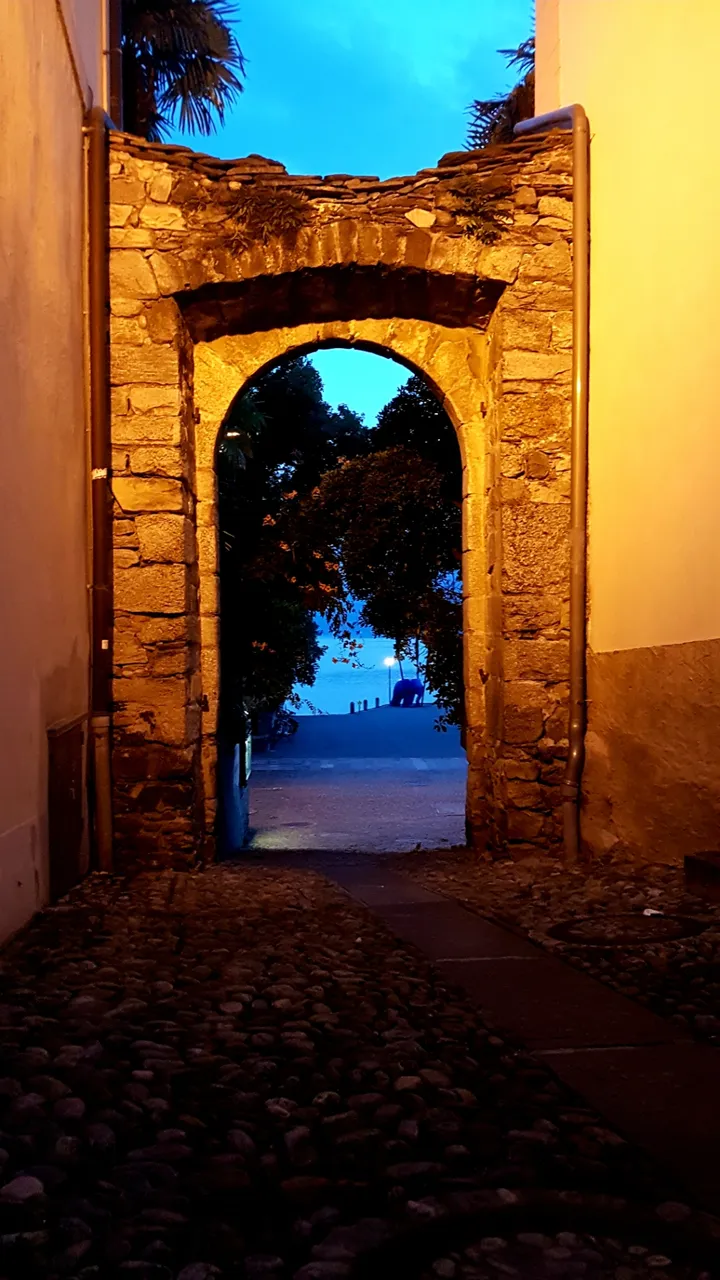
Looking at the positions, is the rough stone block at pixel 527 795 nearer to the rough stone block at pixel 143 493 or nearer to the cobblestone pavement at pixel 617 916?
the cobblestone pavement at pixel 617 916

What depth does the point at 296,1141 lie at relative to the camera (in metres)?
1.49

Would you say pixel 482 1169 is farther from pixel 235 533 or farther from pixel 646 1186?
pixel 235 533

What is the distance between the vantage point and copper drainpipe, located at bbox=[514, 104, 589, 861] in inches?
171

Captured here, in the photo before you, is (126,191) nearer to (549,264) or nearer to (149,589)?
(149,589)

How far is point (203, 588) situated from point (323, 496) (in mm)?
1705

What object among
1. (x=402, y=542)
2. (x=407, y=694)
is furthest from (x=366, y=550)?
(x=407, y=694)

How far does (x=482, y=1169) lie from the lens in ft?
4.63

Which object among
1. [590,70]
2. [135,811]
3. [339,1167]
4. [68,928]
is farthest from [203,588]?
[339,1167]

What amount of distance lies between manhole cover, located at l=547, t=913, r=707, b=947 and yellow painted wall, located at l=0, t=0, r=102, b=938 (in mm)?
1744

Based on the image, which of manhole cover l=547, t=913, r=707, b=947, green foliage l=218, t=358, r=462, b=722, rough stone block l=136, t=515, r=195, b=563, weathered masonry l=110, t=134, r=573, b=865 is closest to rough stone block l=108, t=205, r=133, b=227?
weathered masonry l=110, t=134, r=573, b=865

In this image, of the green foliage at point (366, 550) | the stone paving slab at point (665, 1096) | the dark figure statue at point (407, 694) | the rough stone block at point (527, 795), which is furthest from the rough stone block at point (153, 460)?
the dark figure statue at point (407, 694)

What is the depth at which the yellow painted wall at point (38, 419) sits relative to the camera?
2.76 m

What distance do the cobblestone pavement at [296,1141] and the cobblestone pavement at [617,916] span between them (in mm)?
483

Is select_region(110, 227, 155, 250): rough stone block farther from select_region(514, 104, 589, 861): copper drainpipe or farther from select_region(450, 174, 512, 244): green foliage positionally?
select_region(514, 104, 589, 861): copper drainpipe
